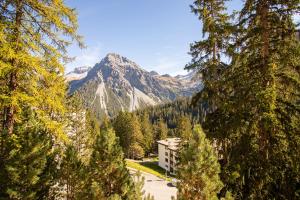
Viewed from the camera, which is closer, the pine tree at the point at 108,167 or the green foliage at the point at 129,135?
the pine tree at the point at 108,167

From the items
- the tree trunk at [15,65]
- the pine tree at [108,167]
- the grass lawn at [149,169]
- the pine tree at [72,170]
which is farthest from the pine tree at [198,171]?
the grass lawn at [149,169]

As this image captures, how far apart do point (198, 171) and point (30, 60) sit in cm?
760

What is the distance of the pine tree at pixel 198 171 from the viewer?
33.7 ft

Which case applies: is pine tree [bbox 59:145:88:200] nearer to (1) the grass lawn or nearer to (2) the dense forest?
(2) the dense forest

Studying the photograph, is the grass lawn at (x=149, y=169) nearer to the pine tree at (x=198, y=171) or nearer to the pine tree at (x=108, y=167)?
the pine tree at (x=108, y=167)

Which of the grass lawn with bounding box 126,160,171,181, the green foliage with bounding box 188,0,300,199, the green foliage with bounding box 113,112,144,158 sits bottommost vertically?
the grass lawn with bounding box 126,160,171,181

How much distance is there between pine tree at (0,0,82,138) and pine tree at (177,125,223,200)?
5.09m

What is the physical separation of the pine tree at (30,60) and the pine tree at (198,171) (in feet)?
16.7

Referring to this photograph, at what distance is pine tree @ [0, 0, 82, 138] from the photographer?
8.94m

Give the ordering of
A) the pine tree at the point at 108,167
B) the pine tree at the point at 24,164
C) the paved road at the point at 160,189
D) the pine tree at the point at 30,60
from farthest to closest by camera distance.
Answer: the paved road at the point at 160,189
the pine tree at the point at 24,164
the pine tree at the point at 108,167
the pine tree at the point at 30,60

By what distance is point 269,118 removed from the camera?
966 centimetres

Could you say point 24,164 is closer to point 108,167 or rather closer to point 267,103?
point 108,167

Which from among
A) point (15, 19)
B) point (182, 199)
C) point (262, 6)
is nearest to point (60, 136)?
point (15, 19)

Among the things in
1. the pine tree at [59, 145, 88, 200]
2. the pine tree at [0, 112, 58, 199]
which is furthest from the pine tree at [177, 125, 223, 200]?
the pine tree at [59, 145, 88, 200]
